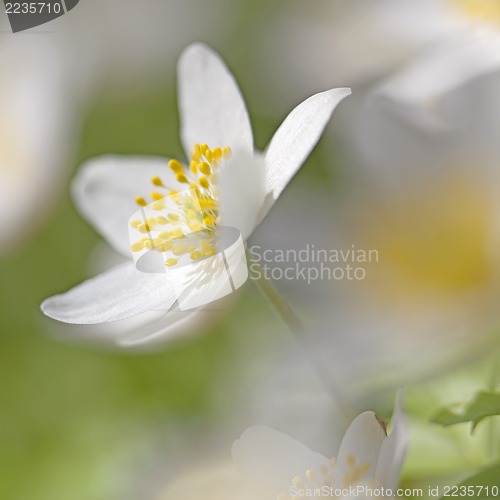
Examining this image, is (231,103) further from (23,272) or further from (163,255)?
(23,272)

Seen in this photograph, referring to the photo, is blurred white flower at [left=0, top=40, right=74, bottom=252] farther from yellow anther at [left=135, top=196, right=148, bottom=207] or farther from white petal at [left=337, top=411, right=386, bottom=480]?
white petal at [left=337, top=411, right=386, bottom=480]

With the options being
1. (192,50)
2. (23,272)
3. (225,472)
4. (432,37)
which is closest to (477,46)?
(432,37)

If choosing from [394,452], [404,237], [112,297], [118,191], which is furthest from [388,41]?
[394,452]

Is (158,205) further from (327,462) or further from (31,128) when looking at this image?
(31,128)

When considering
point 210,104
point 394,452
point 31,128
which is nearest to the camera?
point 394,452

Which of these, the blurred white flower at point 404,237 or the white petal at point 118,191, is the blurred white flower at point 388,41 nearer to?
the blurred white flower at point 404,237
